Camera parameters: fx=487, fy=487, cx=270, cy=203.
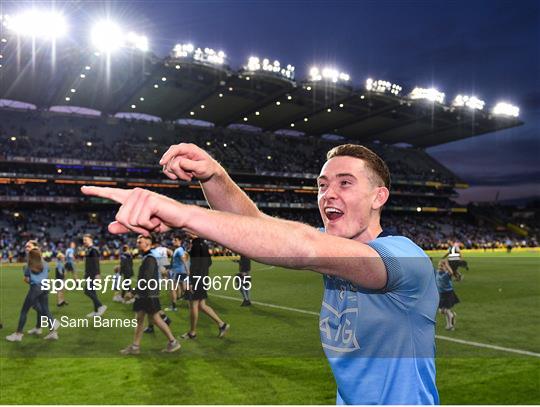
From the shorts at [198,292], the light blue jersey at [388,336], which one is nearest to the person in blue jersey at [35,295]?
the shorts at [198,292]

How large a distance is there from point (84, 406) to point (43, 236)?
42.9 m

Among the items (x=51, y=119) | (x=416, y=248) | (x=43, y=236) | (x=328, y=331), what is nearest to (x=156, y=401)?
(x=328, y=331)

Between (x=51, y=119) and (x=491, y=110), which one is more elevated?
(x=491, y=110)

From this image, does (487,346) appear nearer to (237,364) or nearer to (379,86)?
(237,364)

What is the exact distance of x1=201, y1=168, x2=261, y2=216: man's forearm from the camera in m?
2.43

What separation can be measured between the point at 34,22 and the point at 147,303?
113 ft

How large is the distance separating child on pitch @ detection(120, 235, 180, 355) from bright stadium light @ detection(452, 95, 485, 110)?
2260 inches

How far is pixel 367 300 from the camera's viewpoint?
207 cm

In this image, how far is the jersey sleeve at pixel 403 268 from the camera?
181 cm

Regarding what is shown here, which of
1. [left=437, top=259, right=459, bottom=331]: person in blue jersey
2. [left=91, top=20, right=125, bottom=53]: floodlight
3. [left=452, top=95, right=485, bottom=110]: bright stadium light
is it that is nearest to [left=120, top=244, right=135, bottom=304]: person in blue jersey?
[left=437, top=259, right=459, bottom=331]: person in blue jersey

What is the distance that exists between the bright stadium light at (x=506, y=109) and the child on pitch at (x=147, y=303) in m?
64.6

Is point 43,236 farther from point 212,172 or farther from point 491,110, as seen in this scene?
point 491,110

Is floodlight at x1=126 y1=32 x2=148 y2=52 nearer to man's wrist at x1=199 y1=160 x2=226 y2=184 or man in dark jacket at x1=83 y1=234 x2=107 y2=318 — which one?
man in dark jacket at x1=83 y1=234 x2=107 y2=318

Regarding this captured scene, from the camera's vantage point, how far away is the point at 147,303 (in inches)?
378
